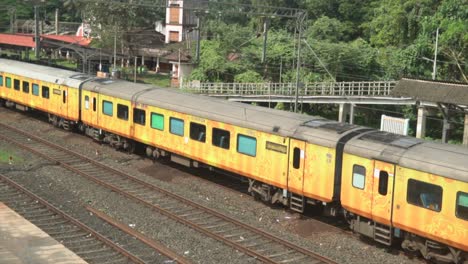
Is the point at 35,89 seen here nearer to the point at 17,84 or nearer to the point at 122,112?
the point at 17,84

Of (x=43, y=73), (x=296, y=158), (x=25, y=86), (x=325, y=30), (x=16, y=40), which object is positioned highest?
(x=325, y=30)

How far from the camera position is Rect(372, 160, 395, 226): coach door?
553 inches

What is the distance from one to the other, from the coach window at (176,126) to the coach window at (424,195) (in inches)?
376

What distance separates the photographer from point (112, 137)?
1009 inches

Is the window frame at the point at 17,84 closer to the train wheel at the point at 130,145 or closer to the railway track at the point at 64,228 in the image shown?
the train wheel at the point at 130,145

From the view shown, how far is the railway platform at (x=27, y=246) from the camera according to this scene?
1275 cm

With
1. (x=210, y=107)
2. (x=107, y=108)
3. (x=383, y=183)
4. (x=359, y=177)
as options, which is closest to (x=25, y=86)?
(x=107, y=108)

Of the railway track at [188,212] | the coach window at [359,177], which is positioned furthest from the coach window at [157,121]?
the coach window at [359,177]

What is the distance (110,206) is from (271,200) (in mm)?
4913

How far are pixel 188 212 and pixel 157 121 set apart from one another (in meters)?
5.82

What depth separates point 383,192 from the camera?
46.6ft

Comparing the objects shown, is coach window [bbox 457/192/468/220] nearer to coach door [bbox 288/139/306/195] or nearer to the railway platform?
coach door [bbox 288/139/306/195]

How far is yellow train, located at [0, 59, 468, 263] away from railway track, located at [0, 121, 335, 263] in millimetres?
1833

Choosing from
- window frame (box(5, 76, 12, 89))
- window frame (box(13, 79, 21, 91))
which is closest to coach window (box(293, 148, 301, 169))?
window frame (box(13, 79, 21, 91))
